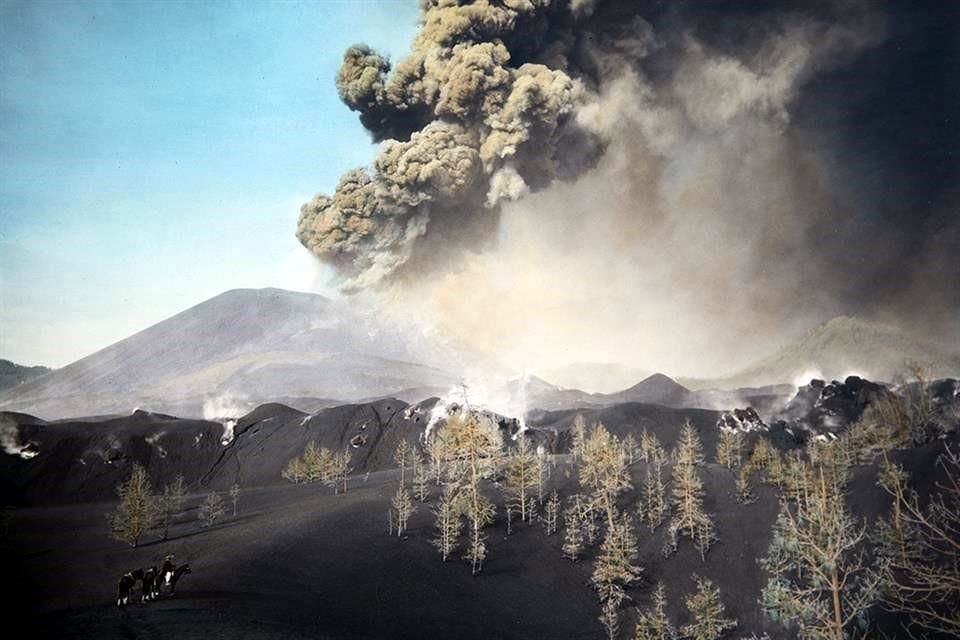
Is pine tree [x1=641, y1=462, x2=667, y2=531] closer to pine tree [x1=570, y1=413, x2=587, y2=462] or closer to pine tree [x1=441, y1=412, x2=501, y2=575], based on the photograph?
pine tree [x1=441, y1=412, x2=501, y2=575]

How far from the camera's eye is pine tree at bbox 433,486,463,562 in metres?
47.8

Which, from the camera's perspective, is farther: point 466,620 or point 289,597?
point 466,620

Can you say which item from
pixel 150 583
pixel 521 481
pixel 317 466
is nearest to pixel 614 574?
pixel 521 481

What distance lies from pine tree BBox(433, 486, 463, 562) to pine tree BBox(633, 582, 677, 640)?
1392 cm

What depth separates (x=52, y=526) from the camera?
66.2 meters

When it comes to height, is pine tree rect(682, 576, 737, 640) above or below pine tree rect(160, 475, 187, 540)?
below

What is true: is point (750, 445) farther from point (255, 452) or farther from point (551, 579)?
point (255, 452)

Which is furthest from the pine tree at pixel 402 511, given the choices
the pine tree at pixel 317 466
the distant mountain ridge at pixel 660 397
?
the distant mountain ridge at pixel 660 397

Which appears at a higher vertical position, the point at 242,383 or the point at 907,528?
the point at 242,383

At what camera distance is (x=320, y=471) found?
84.7m

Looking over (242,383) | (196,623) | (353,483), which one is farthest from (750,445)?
(242,383)

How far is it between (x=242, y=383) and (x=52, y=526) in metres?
104

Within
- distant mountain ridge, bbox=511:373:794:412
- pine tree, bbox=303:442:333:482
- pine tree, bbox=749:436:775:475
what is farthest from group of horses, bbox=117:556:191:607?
distant mountain ridge, bbox=511:373:794:412

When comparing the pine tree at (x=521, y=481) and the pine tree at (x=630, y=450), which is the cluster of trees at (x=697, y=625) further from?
the pine tree at (x=630, y=450)
